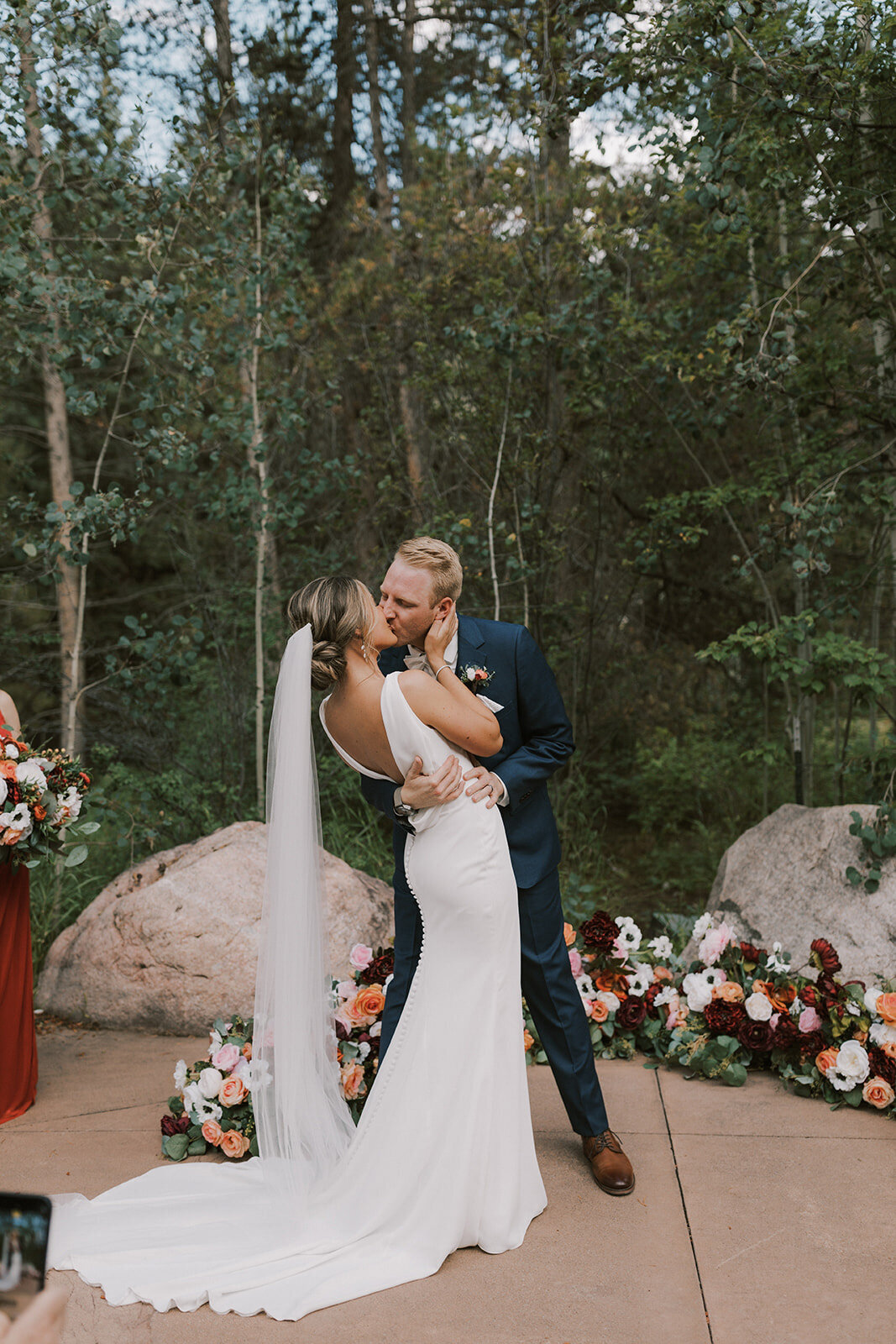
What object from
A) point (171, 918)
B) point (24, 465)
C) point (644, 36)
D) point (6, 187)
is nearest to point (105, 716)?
point (24, 465)

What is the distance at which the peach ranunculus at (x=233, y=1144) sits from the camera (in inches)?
138

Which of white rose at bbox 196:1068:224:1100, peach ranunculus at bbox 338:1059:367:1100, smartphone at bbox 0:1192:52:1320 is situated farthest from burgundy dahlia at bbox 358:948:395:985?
smartphone at bbox 0:1192:52:1320

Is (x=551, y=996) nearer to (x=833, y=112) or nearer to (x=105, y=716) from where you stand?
(x=833, y=112)

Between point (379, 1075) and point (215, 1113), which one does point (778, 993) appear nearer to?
point (379, 1075)

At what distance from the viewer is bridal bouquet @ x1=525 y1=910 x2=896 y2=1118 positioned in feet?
12.7

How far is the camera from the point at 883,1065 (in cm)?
Result: 380

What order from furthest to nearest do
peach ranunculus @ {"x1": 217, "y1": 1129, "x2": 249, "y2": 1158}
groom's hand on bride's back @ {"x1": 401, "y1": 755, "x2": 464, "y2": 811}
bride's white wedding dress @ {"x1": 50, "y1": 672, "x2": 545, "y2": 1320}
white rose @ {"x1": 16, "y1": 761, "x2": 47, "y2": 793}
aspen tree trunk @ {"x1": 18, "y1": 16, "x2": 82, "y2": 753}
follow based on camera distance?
aspen tree trunk @ {"x1": 18, "y1": 16, "x2": 82, "y2": 753} → white rose @ {"x1": 16, "y1": 761, "x2": 47, "y2": 793} → peach ranunculus @ {"x1": 217, "y1": 1129, "x2": 249, "y2": 1158} → groom's hand on bride's back @ {"x1": 401, "y1": 755, "x2": 464, "y2": 811} → bride's white wedding dress @ {"x1": 50, "y1": 672, "x2": 545, "y2": 1320}

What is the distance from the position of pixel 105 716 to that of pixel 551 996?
4868 mm

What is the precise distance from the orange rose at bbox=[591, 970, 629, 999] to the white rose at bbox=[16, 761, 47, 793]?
8.15 feet

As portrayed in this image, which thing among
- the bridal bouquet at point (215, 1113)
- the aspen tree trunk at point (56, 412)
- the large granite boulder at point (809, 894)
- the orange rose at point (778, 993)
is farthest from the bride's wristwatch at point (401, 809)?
the aspen tree trunk at point (56, 412)

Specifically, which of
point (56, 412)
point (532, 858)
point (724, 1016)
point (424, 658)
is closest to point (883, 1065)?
point (724, 1016)

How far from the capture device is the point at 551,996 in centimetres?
321

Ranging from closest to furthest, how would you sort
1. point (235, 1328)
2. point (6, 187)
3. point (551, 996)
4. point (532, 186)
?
point (235, 1328)
point (551, 996)
point (6, 187)
point (532, 186)

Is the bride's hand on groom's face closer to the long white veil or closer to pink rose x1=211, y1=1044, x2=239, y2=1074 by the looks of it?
the long white veil
